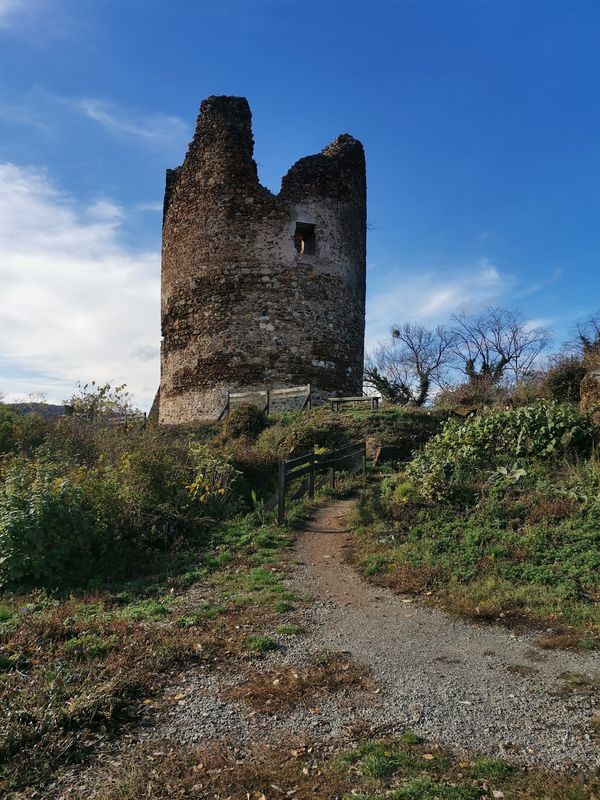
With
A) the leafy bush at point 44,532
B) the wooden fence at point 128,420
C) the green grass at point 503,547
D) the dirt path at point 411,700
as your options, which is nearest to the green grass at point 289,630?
the dirt path at point 411,700

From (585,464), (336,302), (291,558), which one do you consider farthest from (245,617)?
(336,302)

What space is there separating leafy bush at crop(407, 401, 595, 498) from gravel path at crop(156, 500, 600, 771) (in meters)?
3.53

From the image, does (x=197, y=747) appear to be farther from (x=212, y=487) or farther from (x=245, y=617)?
(x=212, y=487)

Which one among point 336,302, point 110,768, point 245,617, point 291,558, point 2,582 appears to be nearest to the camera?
point 110,768

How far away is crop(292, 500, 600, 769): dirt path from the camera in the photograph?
4259mm

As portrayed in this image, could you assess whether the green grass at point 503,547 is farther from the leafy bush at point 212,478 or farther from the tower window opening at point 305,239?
the tower window opening at point 305,239

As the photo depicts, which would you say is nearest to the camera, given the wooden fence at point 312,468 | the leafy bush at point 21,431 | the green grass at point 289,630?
the green grass at point 289,630

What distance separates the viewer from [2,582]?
27.7ft

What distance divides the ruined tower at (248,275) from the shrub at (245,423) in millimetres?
2358

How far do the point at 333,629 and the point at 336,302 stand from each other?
48.3 ft

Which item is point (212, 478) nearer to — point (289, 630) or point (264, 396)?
point (289, 630)

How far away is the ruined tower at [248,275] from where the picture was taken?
1895cm

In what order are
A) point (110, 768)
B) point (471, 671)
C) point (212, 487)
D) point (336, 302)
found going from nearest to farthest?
point (110, 768), point (471, 671), point (212, 487), point (336, 302)

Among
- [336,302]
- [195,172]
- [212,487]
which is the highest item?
[195,172]
